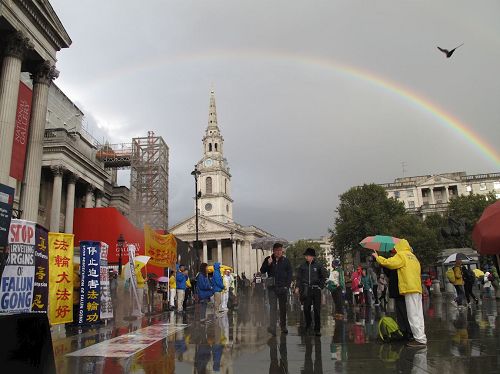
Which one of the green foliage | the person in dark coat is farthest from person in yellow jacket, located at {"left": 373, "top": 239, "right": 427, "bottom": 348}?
the green foliage

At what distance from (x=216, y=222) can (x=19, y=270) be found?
9124cm

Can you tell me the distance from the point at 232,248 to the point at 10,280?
317ft

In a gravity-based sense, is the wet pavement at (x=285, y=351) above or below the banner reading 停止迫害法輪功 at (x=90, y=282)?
below

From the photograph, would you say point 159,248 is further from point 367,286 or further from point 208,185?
point 208,185

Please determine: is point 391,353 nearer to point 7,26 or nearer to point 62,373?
point 62,373

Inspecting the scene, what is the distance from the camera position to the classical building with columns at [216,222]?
99431 mm

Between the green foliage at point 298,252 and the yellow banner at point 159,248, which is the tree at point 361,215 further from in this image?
the green foliage at point 298,252

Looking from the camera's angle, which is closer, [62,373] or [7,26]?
[62,373]

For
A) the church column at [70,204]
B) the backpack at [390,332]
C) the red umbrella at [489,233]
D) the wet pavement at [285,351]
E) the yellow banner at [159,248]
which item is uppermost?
the church column at [70,204]

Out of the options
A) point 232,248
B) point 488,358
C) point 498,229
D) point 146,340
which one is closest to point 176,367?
point 146,340

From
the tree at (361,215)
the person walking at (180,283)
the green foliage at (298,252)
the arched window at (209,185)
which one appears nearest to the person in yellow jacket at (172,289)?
the person walking at (180,283)

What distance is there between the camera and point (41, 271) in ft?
31.0

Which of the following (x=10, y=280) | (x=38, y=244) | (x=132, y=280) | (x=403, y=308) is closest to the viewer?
(x=10, y=280)

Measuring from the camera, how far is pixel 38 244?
9.30 meters
